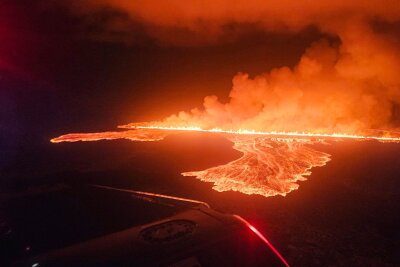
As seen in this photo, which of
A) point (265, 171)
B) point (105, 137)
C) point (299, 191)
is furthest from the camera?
point (105, 137)

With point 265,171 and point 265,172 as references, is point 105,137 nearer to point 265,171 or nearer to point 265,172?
point 265,171

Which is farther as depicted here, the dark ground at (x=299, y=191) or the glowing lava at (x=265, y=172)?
the glowing lava at (x=265, y=172)

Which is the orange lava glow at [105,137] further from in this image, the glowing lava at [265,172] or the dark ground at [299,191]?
the glowing lava at [265,172]

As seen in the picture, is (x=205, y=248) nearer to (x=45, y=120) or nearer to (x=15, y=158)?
(x=15, y=158)

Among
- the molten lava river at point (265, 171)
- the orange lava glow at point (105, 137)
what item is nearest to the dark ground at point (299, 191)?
the molten lava river at point (265, 171)

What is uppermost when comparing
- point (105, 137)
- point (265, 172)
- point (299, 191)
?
point (105, 137)

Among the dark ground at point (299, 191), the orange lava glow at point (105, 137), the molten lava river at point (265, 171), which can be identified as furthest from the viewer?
the orange lava glow at point (105, 137)

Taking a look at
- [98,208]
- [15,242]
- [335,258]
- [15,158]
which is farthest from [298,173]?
[15,158]

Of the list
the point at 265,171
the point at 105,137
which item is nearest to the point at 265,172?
the point at 265,171

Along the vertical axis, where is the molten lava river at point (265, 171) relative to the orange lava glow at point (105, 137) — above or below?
below
